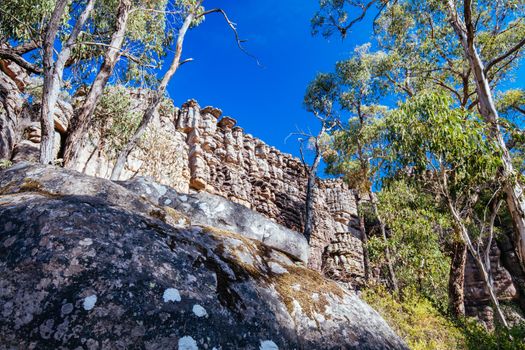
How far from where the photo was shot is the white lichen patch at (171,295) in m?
1.90

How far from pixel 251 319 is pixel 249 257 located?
84 cm

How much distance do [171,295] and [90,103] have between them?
5.96m

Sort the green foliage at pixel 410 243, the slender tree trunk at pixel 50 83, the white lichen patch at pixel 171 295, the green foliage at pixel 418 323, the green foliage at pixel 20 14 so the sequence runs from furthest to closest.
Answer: the green foliage at pixel 410 243
the green foliage at pixel 20 14
the green foliage at pixel 418 323
the slender tree trunk at pixel 50 83
the white lichen patch at pixel 171 295

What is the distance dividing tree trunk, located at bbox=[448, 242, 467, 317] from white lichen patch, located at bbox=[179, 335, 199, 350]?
993 centimetres

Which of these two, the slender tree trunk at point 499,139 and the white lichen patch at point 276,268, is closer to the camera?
the white lichen patch at point 276,268

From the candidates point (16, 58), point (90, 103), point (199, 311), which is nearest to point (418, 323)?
point (199, 311)

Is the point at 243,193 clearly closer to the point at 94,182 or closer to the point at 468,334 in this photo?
the point at 468,334

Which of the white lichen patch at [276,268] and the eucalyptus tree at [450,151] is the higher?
the eucalyptus tree at [450,151]

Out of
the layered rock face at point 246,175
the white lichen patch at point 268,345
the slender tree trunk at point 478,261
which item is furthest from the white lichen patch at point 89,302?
the layered rock face at point 246,175

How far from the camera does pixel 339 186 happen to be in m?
24.5

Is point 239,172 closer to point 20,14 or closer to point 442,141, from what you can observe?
point 20,14

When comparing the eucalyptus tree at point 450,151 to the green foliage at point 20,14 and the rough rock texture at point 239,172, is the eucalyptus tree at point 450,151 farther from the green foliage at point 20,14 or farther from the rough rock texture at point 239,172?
the green foliage at point 20,14

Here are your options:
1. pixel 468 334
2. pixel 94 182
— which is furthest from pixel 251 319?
pixel 468 334

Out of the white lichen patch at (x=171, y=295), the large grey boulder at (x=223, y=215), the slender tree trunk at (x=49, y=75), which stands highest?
the slender tree trunk at (x=49, y=75)
